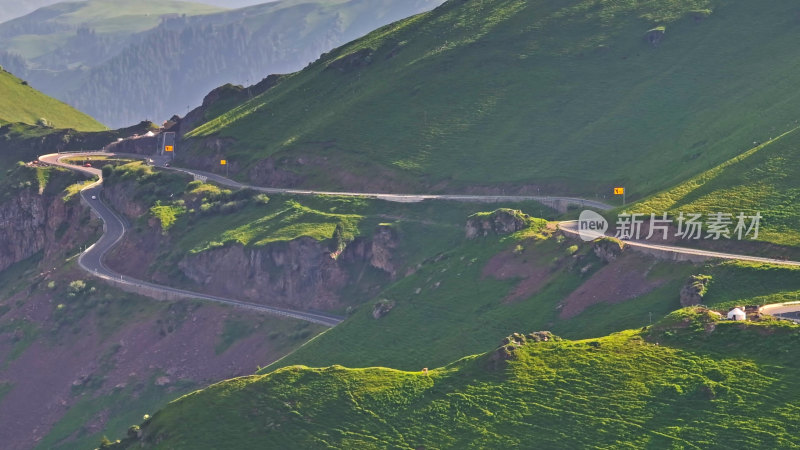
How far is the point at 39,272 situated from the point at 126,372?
49632mm

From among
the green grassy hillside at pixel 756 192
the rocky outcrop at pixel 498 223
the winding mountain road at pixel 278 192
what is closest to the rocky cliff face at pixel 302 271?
the winding mountain road at pixel 278 192

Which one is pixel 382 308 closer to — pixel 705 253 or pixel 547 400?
pixel 705 253

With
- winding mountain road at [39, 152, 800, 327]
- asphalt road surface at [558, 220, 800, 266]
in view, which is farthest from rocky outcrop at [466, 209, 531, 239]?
asphalt road surface at [558, 220, 800, 266]

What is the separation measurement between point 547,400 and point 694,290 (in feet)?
61.4

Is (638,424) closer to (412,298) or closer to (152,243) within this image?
(412,298)

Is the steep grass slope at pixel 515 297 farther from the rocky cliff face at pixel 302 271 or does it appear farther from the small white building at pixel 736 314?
the rocky cliff face at pixel 302 271

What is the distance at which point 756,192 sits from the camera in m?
114

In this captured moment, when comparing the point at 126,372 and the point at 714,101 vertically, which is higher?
the point at 714,101

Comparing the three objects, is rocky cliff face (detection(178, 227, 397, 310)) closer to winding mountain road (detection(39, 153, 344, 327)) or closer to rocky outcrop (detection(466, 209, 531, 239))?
winding mountain road (detection(39, 153, 344, 327))

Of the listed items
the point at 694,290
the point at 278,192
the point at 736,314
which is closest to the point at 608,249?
the point at 694,290

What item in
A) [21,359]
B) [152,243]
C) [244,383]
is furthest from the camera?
[152,243]

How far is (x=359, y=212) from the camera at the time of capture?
6506 inches

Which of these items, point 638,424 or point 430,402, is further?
point 430,402

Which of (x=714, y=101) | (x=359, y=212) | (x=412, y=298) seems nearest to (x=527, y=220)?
(x=412, y=298)
